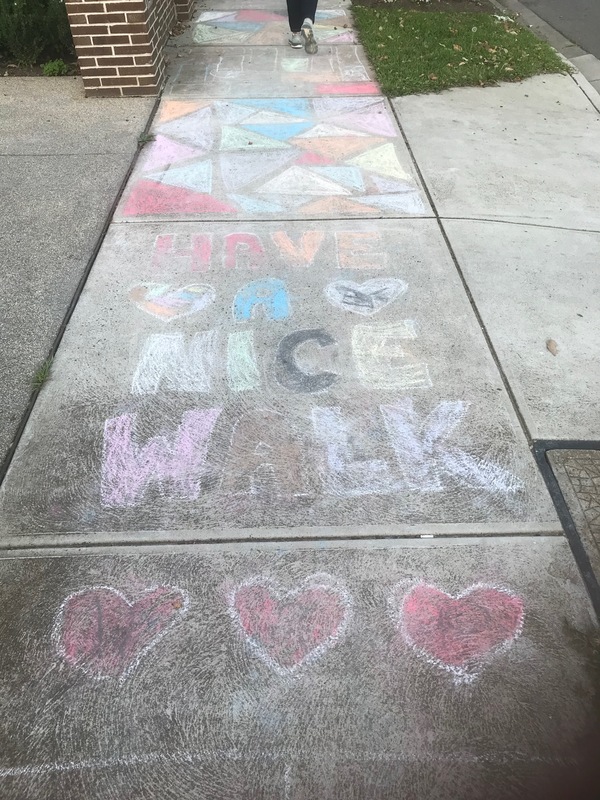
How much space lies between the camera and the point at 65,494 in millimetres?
2238

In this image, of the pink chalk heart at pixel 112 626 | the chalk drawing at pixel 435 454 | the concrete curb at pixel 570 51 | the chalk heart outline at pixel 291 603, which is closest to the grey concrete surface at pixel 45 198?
the pink chalk heart at pixel 112 626

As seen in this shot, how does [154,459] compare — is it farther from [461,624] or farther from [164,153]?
[164,153]

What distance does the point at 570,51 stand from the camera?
257 inches

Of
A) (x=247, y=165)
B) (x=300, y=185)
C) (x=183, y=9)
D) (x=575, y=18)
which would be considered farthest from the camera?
(x=575, y=18)

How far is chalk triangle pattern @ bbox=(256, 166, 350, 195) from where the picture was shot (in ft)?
13.0

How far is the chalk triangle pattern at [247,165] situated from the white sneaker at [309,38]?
2340 mm

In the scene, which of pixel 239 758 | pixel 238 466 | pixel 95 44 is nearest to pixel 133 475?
pixel 238 466

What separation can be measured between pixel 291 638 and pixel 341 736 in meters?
0.30

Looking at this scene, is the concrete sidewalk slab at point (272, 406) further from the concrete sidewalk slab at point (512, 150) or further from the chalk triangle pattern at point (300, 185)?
the concrete sidewalk slab at point (512, 150)

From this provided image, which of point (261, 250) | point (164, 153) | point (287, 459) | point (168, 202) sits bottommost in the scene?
point (287, 459)

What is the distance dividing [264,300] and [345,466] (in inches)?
44.5

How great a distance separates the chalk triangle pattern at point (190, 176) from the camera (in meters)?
3.99

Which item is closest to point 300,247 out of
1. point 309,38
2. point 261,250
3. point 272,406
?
point 261,250

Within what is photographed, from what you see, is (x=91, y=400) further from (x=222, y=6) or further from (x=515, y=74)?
(x=222, y=6)
